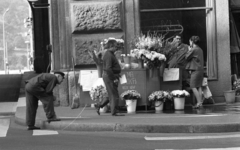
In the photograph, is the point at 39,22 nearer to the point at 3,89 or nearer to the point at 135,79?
the point at 3,89

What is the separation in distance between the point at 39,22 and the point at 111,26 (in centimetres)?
2271

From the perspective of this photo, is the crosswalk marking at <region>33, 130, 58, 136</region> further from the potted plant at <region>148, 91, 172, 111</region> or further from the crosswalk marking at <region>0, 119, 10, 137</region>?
the potted plant at <region>148, 91, 172, 111</region>

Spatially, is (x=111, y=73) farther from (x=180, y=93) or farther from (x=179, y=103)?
(x=179, y=103)

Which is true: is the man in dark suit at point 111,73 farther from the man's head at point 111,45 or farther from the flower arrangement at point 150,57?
the flower arrangement at point 150,57

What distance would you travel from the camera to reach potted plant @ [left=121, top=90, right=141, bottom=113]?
13039 millimetres

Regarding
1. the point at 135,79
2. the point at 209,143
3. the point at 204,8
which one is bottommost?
the point at 209,143

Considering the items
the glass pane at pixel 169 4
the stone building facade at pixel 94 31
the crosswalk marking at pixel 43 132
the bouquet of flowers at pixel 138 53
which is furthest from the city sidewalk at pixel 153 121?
the glass pane at pixel 169 4

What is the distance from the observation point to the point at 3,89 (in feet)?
80.4

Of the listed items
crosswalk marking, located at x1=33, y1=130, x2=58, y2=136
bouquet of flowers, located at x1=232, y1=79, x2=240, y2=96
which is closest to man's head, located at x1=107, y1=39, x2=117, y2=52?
crosswalk marking, located at x1=33, y1=130, x2=58, y2=136

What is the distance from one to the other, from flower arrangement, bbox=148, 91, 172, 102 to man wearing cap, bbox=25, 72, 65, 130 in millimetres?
2723

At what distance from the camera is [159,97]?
13117mm

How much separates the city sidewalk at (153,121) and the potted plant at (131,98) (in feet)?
0.69

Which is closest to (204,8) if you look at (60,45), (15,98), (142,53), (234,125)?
(142,53)

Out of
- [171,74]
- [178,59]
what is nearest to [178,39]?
[178,59]
